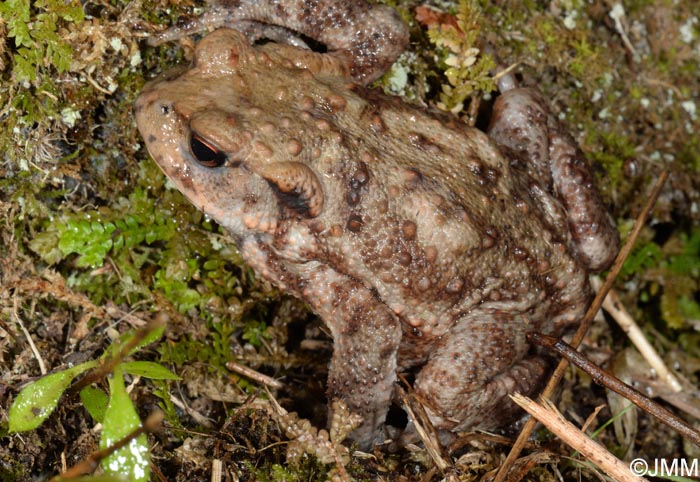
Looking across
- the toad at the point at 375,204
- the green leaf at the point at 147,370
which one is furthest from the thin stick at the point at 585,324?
the green leaf at the point at 147,370

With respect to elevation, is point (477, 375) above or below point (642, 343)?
above

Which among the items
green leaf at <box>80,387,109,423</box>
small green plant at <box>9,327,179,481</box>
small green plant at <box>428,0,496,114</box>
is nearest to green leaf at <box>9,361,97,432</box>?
small green plant at <box>9,327,179,481</box>

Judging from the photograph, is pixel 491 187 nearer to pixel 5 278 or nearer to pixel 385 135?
pixel 385 135

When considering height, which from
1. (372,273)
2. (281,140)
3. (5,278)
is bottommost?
(5,278)

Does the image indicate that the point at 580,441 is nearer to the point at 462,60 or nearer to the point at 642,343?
the point at 642,343

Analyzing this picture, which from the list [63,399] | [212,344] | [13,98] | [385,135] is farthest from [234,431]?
[13,98]

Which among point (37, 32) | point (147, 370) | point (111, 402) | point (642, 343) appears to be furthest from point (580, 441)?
point (37, 32)
